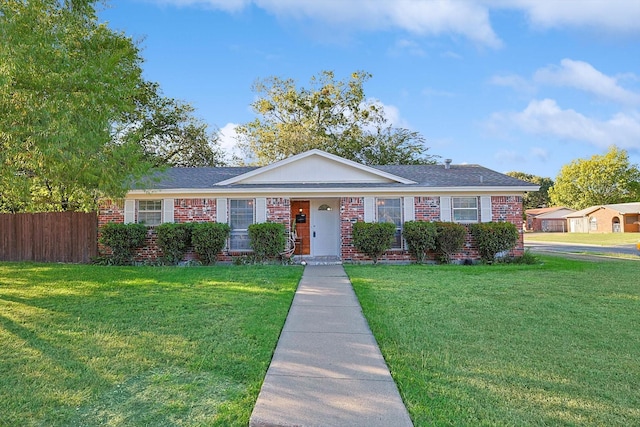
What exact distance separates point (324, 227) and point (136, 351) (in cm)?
990

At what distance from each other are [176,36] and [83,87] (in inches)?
293

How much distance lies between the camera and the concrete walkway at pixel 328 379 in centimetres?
285

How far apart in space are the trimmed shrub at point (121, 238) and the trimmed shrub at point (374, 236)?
6.90 m

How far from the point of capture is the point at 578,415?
288cm

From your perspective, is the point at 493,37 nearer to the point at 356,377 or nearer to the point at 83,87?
the point at 83,87

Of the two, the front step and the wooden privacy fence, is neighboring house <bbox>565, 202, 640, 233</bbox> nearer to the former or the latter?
the front step

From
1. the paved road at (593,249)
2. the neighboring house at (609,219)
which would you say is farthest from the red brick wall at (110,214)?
the neighboring house at (609,219)

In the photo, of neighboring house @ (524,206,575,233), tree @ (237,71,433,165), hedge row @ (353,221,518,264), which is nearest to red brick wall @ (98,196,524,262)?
hedge row @ (353,221,518,264)

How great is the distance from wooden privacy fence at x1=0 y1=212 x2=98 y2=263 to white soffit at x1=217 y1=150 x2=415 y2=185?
210 inches

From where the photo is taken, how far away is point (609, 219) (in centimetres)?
4288

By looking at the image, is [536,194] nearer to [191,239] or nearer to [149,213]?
[191,239]

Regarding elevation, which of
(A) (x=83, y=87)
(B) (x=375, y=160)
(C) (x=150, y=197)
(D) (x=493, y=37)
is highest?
(D) (x=493, y=37)

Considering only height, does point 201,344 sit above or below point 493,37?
below

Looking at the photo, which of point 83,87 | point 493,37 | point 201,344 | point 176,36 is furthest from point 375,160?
point 201,344
